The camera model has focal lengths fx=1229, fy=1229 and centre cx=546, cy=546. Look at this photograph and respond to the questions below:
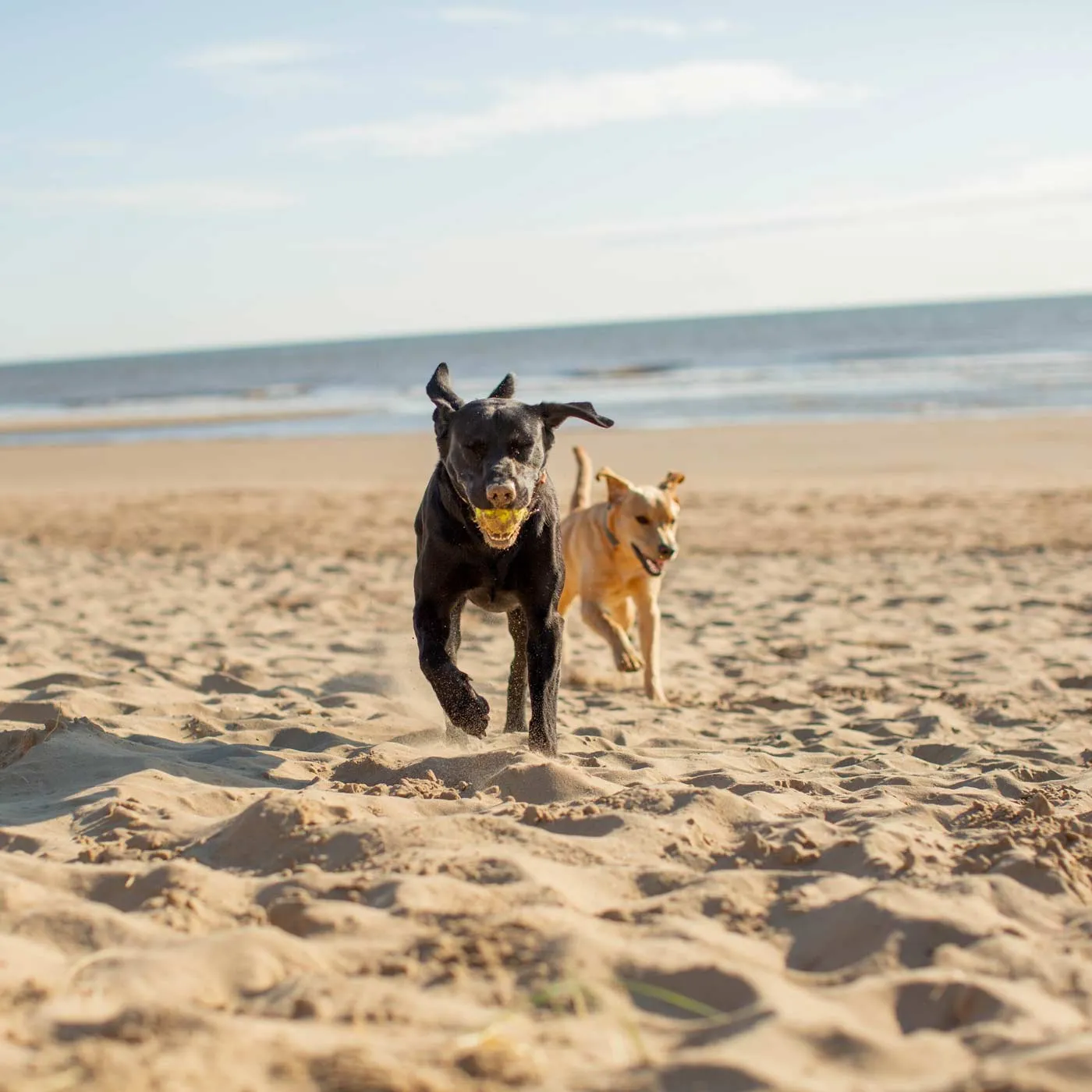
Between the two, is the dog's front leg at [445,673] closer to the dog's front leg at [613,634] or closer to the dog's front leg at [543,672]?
the dog's front leg at [543,672]

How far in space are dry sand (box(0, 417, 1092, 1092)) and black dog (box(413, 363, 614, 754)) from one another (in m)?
0.30

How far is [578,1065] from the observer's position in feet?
6.57

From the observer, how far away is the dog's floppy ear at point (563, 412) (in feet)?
14.2

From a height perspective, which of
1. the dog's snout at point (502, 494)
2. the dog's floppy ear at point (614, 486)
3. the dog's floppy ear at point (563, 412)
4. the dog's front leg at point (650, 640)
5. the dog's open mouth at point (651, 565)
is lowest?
the dog's front leg at point (650, 640)

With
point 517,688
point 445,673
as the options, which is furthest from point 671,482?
point 445,673

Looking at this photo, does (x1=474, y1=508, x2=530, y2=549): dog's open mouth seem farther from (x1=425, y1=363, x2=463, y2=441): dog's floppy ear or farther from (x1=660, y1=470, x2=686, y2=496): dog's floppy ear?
(x1=660, y1=470, x2=686, y2=496): dog's floppy ear

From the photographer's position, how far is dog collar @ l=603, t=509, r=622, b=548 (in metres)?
5.96

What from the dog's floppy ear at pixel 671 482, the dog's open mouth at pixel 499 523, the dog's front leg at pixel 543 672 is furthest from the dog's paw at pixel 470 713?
the dog's floppy ear at pixel 671 482

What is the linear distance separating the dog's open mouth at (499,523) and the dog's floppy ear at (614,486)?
5.98ft

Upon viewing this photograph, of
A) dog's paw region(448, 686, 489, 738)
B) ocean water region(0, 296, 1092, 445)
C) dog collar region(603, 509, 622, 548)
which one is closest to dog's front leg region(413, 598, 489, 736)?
dog's paw region(448, 686, 489, 738)

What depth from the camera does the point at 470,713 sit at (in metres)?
4.25

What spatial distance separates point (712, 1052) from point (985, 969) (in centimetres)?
70

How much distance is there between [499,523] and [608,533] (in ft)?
6.76

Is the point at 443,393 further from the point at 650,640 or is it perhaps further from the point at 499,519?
the point at 650,640
